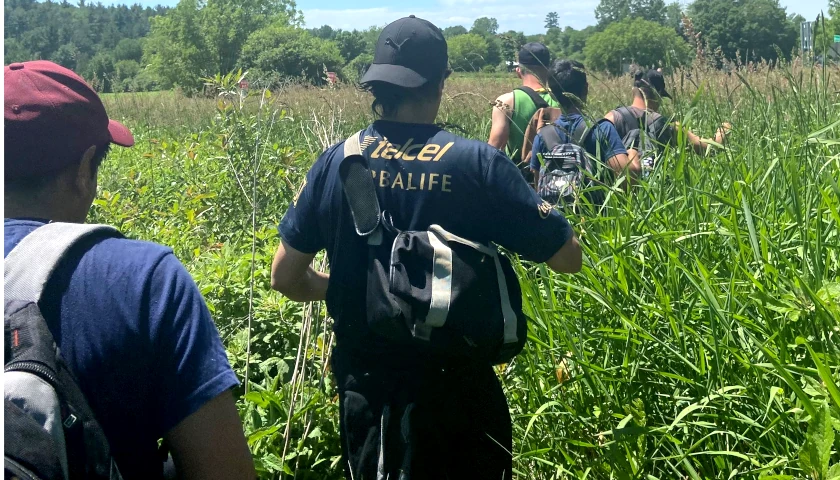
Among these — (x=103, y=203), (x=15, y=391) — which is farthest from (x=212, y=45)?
(x=15, y=391)

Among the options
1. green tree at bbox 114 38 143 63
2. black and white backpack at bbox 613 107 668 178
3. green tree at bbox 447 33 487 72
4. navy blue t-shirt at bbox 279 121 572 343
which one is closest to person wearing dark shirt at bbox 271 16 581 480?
navy blue t-shirt at bbox 279 121 572 343

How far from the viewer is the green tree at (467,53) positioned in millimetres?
4715

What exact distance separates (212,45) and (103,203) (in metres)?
61.7

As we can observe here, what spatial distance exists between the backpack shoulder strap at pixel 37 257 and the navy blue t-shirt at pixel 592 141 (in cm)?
276

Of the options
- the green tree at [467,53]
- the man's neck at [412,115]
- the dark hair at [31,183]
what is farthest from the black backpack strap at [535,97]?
the dark hair at [31,183]

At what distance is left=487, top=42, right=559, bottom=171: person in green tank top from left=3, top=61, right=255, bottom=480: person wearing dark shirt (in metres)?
3.48

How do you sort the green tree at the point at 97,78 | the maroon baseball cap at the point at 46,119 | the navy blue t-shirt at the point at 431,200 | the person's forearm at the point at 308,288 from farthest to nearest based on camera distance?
the green tree at the point at 97,78
the person's forearm at the point at 308,288
the navy blue t-shirt at the point at 431,200
the maroon baseball cap at the point at 46,119

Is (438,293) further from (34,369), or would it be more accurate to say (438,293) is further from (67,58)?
(67,58)

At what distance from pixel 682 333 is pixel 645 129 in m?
1.54

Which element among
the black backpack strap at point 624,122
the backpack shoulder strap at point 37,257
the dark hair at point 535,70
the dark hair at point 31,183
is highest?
the dark hair at point 535,70

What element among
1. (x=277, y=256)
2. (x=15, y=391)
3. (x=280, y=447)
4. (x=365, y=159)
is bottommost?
(x=280, y=447)

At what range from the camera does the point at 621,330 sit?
7.57 ft

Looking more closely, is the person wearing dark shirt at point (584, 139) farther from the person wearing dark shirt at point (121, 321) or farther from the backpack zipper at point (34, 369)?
the backpack zipper at point (34, 369)

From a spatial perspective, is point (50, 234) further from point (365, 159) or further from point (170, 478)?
point (365, 159)
